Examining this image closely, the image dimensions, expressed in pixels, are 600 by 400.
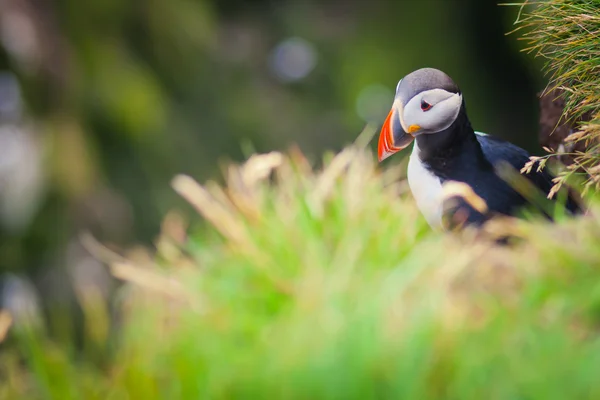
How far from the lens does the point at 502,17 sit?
5.04 m

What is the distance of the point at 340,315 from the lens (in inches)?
51.1

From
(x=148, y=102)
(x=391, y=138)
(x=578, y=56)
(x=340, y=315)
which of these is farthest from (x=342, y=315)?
(x=148, y=102)

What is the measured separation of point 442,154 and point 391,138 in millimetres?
142

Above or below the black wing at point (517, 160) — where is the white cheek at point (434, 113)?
above

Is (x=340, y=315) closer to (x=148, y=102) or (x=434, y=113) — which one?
(x=434, y=113)

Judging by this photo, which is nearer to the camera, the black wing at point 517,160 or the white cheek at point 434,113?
the white cheek at point 434,113

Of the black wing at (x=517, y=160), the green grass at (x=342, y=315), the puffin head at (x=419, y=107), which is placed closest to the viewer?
the green grass at (x=342, y=315)

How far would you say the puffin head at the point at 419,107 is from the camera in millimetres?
1633

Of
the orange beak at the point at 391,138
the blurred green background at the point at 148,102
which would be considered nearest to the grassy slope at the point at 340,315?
the orange beak at the point at 391,138

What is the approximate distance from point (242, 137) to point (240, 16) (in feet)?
4.96

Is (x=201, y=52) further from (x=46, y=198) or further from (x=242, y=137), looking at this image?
(x=46, y=198)

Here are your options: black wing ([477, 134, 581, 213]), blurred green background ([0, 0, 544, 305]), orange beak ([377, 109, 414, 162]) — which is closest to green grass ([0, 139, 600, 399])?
orange beak ([377, 109, 414, 162])

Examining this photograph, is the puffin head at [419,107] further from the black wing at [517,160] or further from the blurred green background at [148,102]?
the blurred green background at [148,102]

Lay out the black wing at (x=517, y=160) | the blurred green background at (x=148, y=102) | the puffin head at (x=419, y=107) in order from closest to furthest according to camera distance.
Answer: the puffin head at (x=419, y=107) → the black wing at (x=517, y=160) → the blurred green background at (x=148, y=102)
